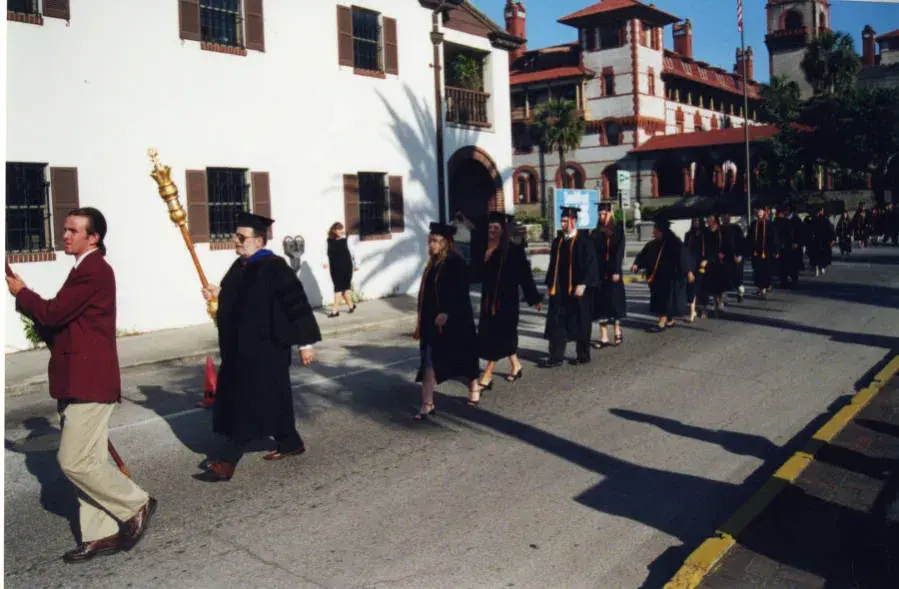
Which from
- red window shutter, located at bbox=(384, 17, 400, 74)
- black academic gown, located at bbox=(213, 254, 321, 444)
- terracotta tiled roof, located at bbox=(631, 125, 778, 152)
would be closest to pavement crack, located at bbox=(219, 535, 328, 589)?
black academic gown, located at bbox=(213, 254, 321, 444)

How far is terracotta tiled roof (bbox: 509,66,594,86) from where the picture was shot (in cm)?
5947

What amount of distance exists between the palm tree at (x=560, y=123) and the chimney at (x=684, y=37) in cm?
1573

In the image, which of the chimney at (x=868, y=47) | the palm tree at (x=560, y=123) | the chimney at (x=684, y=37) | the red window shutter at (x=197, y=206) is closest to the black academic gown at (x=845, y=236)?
the red window shutter at (x=197, y=206)

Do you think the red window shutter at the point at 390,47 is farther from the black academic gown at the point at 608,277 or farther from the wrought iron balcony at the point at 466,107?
the black academic gown at the point at 608,277

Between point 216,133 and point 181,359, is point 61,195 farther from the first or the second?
point 181,359

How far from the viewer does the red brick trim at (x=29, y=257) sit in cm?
1314

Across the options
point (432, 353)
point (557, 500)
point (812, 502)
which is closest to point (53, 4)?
point (432, 353)

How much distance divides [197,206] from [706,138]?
147 feet

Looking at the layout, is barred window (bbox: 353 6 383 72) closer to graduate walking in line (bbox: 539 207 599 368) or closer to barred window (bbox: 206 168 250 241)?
barred window (bbox: 206 168 250 241)

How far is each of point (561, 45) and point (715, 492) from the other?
196 feet

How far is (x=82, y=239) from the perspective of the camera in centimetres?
491

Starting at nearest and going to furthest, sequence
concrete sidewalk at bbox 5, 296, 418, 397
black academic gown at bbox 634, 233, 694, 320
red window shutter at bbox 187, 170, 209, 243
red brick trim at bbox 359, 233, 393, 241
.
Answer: concrete sidewalk at bbox 5, 296, 418, 397 < black academic gown at bbox 634, 233, 694, 320 < red window shutter at bbox 187, 170, 209, 243 < red brick trim at bbox 359, 233, 393, 241

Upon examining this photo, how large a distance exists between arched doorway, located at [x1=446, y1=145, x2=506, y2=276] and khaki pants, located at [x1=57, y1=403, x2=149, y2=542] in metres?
16.5

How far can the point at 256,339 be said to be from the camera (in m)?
6.26
